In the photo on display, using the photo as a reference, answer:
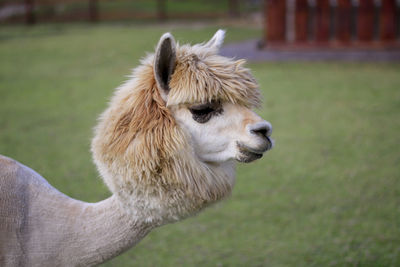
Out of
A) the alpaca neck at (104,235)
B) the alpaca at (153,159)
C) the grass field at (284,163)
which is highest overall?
the alpaca at (153,159)

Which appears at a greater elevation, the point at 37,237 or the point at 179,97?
the point at 179,97

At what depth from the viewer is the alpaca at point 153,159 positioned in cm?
207

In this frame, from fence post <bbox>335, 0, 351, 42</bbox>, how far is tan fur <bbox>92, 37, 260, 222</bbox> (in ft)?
34.0

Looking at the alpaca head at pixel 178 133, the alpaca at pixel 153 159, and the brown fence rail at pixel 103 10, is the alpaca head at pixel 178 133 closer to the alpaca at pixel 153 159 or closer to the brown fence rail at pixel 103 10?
the alpaca at pixel 153 159

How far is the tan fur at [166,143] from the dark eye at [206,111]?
1.7 inches

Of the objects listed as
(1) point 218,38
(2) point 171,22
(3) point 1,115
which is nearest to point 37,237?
(1) point 218,38

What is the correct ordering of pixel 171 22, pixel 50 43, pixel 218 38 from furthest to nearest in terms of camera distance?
pixel 171 22 → pixel 50 43 → pixel 218 38

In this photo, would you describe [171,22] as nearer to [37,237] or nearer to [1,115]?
[1,115]

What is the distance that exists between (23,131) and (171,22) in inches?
610

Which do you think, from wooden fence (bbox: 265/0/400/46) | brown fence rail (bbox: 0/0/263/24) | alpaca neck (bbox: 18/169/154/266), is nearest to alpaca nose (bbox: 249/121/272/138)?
alpaca neck (bbox: 18/169/154/266)

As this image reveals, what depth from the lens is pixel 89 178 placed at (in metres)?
5.59

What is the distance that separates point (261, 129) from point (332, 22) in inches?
435

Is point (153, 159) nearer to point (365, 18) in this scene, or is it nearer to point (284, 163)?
point (284, 163)

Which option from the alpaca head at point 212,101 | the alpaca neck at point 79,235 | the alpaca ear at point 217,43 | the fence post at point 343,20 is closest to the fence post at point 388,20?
the fence post at point 343,20
